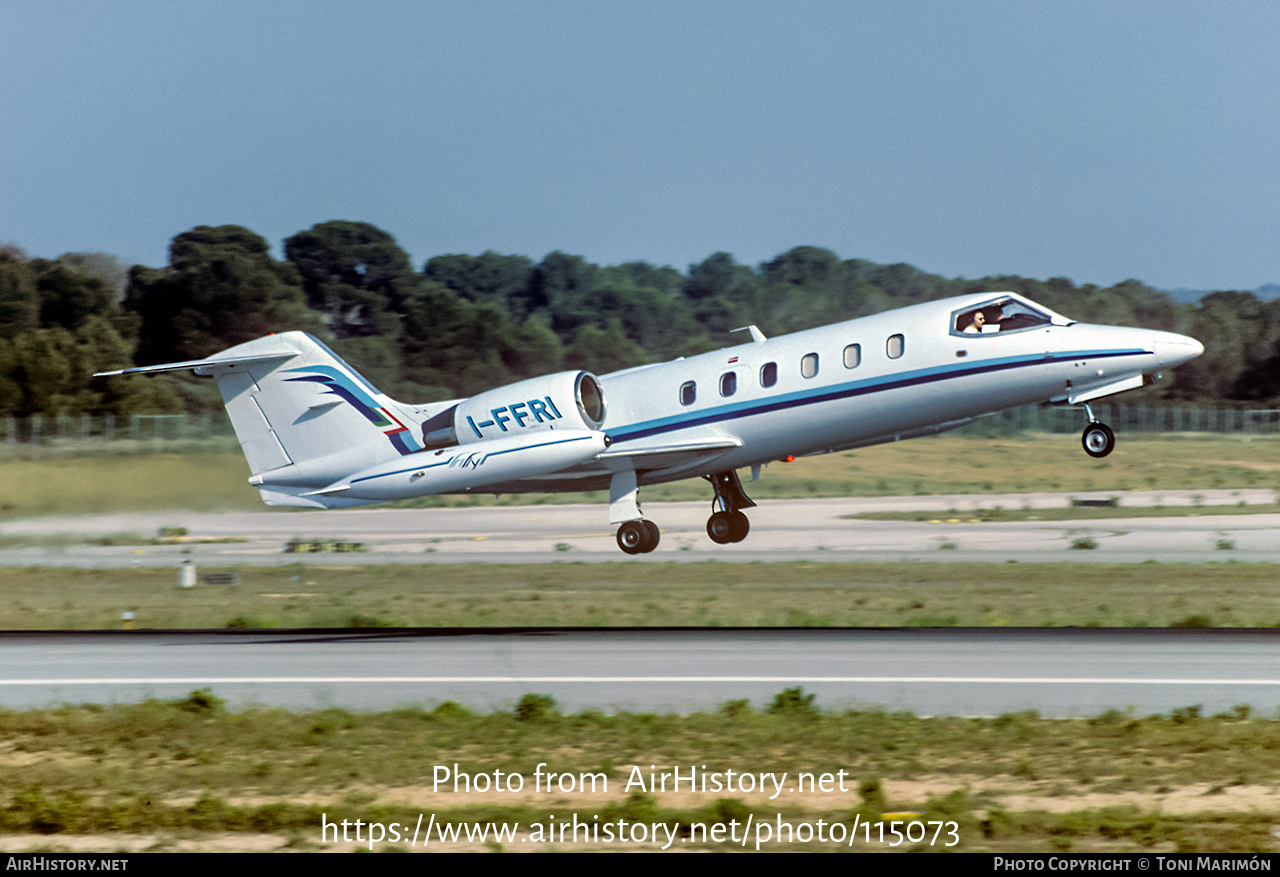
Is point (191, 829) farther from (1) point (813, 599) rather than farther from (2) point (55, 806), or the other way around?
(1) point (813, 599)

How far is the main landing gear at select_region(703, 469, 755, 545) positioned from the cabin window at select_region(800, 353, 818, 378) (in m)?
3.83

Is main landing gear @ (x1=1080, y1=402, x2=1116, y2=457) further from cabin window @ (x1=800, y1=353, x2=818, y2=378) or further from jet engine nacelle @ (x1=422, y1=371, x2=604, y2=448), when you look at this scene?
jet engine nacelle @ (x1=422, y1=371, x2=604, y2=448)

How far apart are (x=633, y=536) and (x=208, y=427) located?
19.7 m

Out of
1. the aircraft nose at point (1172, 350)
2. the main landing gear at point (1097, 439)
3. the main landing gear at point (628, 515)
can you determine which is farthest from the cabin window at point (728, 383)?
the aircraft nose at point (1172, 350)

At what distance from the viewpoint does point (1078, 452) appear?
6131 centimetres

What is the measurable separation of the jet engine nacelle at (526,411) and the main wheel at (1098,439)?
975cm

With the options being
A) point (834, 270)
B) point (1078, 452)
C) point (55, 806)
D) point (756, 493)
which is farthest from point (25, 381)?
point (834, 270)

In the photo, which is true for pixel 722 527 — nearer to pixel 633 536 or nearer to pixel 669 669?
pixel 633 536

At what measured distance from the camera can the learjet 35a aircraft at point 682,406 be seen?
2419cm

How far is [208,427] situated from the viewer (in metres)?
42.5

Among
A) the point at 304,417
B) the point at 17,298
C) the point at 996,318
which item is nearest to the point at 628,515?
the point at 304,417

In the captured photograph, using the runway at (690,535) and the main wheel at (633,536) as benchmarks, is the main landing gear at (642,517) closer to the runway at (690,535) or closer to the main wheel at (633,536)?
the main wheel at (633,536)

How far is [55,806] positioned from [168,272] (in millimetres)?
77039
